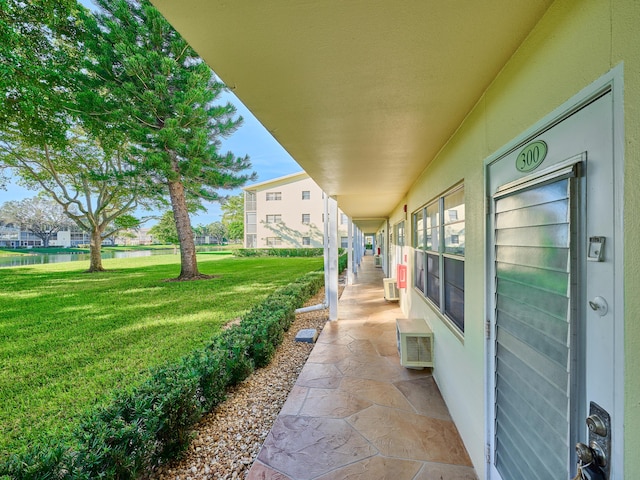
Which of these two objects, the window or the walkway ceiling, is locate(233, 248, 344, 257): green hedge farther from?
the walkway ceiling

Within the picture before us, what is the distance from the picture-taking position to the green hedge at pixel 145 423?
5.23ft

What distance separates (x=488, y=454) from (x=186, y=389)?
7.65 feet

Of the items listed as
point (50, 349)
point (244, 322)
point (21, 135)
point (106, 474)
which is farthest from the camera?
point (21, 135)

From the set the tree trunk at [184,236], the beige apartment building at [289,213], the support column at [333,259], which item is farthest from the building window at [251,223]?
the support column at [333,259]

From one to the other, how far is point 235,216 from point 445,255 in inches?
1763

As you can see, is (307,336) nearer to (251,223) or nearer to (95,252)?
(95,252)

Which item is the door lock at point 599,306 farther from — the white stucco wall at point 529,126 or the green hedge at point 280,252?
the green hedge at point 280,252

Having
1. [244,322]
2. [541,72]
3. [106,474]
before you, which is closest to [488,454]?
[541,72]

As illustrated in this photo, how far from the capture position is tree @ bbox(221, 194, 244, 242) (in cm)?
4188

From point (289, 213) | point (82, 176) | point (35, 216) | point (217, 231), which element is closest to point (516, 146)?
point (82, 176)

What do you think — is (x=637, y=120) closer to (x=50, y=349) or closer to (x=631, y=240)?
(x=631, y=240)

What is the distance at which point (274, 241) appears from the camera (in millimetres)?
29281

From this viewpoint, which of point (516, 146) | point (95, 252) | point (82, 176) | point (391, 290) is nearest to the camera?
point (516, 146)

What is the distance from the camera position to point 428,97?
6.32 feet
